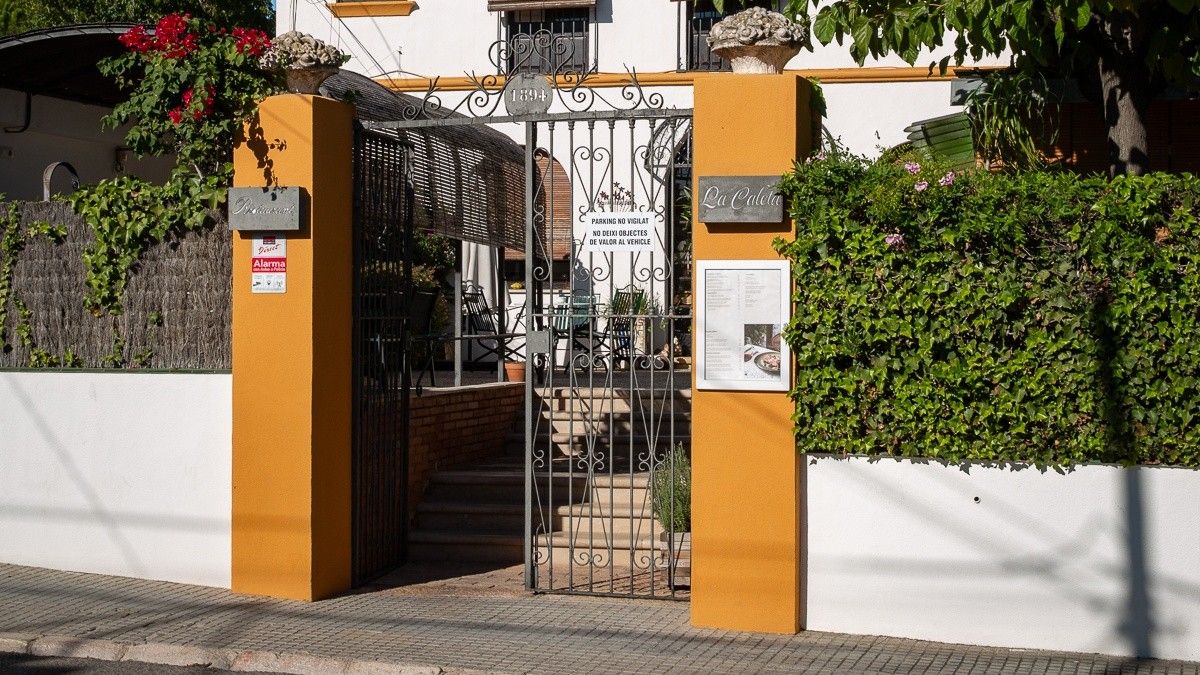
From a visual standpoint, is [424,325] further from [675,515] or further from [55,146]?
[55,146]

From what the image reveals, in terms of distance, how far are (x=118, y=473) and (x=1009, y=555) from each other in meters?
5.94

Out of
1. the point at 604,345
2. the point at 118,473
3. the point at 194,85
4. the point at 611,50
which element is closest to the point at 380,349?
the point at 604,345

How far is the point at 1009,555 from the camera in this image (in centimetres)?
755

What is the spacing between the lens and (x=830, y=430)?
788 cm

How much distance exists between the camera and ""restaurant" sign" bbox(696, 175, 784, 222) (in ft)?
26.1

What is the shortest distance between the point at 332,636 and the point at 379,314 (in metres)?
2.51

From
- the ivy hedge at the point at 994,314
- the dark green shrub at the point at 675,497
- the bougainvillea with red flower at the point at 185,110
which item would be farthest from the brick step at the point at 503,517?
the bougainvillea with red flower at the point at 185,110

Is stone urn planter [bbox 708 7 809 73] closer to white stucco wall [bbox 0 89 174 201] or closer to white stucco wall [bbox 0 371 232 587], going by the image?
white stucco wall [bbox 0 371 232 587]

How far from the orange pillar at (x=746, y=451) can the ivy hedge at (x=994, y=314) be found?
21 centimetres

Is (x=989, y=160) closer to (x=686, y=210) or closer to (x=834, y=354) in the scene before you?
(x=686, y=210)

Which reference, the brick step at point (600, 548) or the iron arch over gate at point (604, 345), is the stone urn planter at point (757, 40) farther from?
the brick step at point (600, 548)

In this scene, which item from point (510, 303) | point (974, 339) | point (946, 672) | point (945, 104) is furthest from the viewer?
point (510, 303)

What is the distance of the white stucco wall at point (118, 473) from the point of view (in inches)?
361

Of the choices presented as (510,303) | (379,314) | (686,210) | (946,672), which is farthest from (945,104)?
(946,672)
